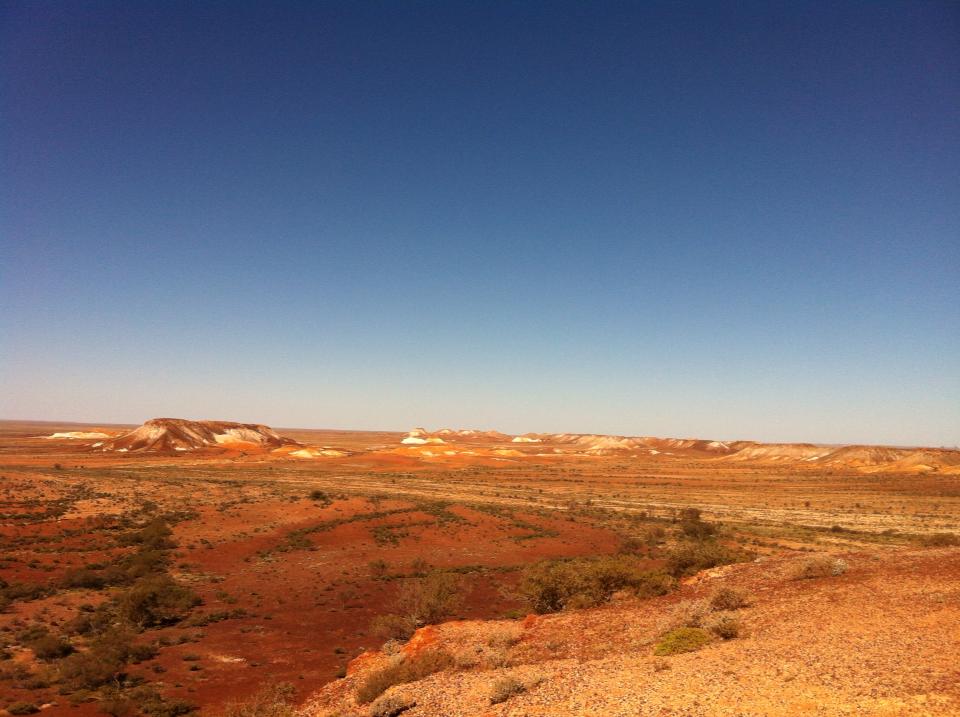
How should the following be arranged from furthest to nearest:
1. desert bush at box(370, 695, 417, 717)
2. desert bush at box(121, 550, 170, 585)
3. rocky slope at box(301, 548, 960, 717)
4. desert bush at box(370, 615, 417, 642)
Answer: desert bush at box(121, 550, 170, 585) → desert bush at box(370, 615, 417, 642) → desert bush at box(370, 695, 417, 717) → rocky slope at box(301, 548, 960, 717)

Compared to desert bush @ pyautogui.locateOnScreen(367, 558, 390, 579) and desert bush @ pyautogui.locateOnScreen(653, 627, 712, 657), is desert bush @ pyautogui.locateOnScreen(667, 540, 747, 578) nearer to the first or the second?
desert bush @ pyautogui.locateOnScreen(653, 627, 712, 657)

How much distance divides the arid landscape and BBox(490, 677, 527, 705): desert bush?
0.13ft

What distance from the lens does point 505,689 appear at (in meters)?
9.60

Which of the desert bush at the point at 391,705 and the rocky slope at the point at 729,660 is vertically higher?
the rocky slope at the point at 729,660

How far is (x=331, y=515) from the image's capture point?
127 feet

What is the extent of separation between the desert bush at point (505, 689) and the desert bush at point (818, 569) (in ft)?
40.0

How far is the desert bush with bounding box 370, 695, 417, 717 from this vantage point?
10.0 m

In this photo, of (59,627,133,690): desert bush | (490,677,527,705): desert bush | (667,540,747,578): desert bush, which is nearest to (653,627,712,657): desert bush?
(490,677,527,705): desert bush

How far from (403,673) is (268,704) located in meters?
3.24

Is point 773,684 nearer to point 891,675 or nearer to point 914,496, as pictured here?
point 891,675

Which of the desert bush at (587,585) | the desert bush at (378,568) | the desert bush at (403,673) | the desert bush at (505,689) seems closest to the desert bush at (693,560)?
the desert bush at (587,585)

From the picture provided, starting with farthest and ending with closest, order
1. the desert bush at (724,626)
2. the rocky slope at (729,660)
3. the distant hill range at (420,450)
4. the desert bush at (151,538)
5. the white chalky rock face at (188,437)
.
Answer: the white chalky rock face at (188,437) → the distant hill range at (420,450) → the desert bush at (151,538) → the desert bush at (724,626) → the rocky slope at (729,660)

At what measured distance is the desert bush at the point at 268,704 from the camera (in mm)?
11234

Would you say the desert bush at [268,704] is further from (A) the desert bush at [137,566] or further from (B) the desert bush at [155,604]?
(A) the desert bush at [137,566]
